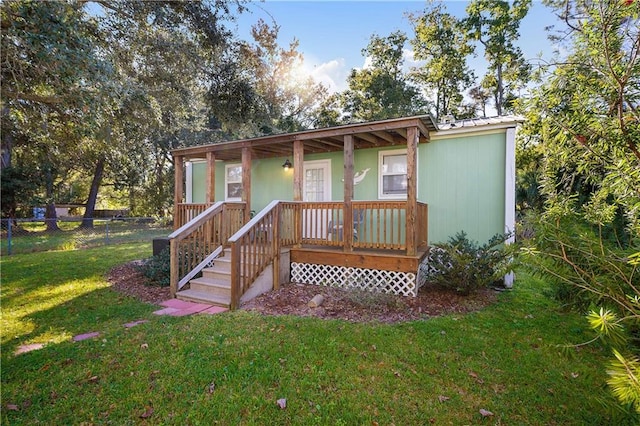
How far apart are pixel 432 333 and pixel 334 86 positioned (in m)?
19.5

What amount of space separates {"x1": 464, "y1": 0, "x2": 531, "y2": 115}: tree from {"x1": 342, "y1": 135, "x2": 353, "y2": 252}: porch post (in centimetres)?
1444

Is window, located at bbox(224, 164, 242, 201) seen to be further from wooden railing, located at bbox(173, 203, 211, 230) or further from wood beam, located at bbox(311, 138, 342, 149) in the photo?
wood beam, located at bbox(311, 138, 342, 149)

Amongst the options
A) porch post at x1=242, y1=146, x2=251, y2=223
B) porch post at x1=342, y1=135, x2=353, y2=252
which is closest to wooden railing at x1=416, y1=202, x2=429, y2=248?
porch post at x1=342, y1=135, x2=353, y2=252

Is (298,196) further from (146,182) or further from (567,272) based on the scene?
(146,182)

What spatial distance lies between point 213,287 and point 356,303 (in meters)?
2.52

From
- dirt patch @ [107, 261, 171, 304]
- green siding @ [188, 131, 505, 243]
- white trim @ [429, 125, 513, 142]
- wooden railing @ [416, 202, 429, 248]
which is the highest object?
white trim @ [429, 125, 513, 142]

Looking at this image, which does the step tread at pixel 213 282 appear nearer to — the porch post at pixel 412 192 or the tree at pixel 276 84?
the porch post at pixel 412 192

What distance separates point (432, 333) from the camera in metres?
3.97

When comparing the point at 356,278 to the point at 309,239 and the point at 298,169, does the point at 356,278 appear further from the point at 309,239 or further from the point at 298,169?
the point at 298,169

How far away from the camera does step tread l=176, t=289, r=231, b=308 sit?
5090 millimetres

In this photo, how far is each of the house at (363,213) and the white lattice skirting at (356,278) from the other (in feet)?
0.06

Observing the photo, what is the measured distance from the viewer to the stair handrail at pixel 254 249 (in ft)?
16.1

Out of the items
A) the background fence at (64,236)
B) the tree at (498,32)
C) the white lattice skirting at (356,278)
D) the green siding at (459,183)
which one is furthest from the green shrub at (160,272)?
the tree at (498,32)

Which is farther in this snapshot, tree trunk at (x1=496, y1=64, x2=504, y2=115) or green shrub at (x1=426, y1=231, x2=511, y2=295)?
tree trunk at (x1=496, y1=64, x2=504, y2=115)
